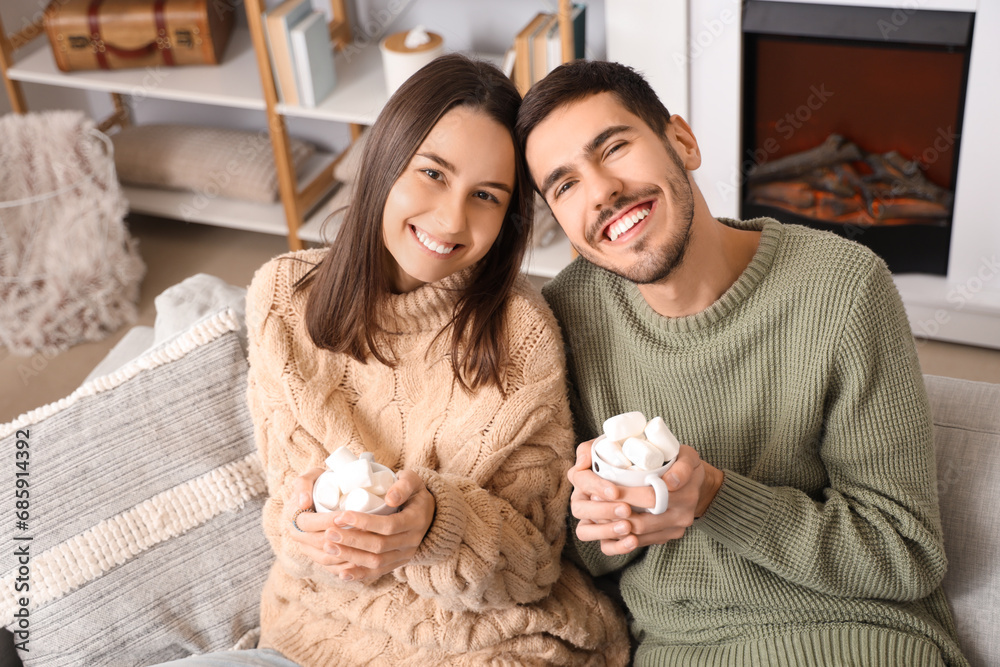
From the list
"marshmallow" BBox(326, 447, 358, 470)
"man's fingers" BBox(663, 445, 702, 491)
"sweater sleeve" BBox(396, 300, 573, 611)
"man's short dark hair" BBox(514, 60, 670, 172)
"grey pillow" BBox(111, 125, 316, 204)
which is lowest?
"grey pillow" BBox(111, 125, 316, 204)

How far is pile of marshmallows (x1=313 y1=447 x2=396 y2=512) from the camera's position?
1109mm

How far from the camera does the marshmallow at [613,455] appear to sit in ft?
3.43

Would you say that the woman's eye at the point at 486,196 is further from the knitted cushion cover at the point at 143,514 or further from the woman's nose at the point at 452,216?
the knitted cushion cover at the point at 143,514

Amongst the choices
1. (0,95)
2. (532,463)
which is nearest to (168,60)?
(0,95)

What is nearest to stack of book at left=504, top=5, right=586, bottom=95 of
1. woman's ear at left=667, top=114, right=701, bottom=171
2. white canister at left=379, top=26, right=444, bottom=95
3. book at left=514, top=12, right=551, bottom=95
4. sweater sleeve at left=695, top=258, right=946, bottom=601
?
book at left=514, top=12, right=551, bottom=95

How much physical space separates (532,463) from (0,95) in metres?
3.05

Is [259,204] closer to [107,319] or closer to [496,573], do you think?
[107,319]

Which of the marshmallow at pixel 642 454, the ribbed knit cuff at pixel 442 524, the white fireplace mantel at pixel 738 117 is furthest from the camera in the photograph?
the white fireplace mantel at pixel 738 117

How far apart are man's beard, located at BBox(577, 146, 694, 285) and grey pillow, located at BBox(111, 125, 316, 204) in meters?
2.24

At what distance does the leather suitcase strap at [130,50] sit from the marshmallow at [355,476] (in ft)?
7.98

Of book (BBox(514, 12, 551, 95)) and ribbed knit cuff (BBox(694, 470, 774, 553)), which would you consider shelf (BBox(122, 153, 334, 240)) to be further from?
ribbed knit cuff (BBox(694, 470, 774, 553))

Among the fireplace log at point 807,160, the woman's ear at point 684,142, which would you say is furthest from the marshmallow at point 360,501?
the fireplace log at point 807,160

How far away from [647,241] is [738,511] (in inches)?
14.7

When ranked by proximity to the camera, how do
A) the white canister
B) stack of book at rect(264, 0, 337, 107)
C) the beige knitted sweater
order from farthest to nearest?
stack of book at rect(264, 0, 337, 107)
the white canister
the beige knitted sweater
